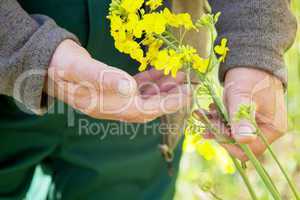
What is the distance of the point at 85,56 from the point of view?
0.67 m

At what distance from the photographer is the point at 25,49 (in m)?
0.69

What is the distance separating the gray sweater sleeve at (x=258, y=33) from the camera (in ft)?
2.47

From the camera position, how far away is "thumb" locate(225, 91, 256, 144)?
63 cm

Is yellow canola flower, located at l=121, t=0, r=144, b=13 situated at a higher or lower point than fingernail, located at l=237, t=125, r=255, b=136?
higher

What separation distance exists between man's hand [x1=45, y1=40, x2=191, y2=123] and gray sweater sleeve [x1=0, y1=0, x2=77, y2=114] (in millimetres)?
12

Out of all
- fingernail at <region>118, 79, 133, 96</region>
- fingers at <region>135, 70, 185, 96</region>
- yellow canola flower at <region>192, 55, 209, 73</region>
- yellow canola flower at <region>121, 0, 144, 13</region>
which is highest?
yellow canola flower at <region>121, 0, 144, 13</region>

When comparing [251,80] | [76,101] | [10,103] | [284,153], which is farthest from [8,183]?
[284,153]

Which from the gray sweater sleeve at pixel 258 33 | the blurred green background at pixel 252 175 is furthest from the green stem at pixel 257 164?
the blurred green background at pixel 252 175

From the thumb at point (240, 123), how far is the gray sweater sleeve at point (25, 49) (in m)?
0.20

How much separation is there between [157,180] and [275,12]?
361 mm

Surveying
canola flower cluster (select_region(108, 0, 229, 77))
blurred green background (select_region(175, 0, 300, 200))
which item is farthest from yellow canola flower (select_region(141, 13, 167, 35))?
blurred green background (select_region(175, 0, 300, 200))

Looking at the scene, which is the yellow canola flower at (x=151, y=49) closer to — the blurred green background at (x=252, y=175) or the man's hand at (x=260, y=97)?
the man's hand at (x=260, y=97)

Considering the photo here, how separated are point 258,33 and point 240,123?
17cm

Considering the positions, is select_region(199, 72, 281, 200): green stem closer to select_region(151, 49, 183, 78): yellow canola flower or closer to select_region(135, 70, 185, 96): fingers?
select_region(151, 49, 183, 78): yellow canola flower
